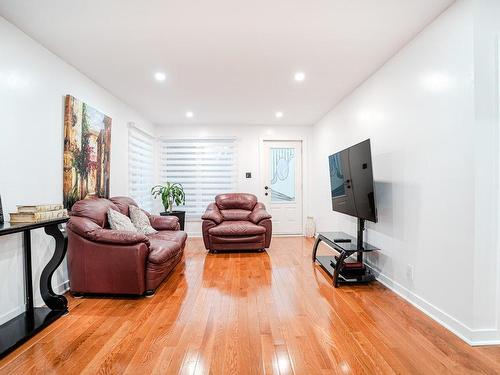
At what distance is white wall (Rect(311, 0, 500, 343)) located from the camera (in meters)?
1.81

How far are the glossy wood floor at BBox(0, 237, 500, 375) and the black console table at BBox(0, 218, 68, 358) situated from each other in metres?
0.07

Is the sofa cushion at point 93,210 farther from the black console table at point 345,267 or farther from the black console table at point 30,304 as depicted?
the black console table at point 345,267

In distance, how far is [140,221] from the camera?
3.59 metres

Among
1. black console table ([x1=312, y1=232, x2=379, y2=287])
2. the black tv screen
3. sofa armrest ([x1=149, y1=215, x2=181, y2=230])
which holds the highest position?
the black tv screen

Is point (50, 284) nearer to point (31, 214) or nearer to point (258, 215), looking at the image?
point (31, 214)

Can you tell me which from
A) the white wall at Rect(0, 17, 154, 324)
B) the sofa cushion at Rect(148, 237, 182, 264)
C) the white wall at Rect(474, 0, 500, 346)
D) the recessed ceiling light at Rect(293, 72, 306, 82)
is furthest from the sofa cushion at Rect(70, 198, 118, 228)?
the white wall at Rect(474, 0, 500, 346)

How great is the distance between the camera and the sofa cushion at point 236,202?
517 centimetres

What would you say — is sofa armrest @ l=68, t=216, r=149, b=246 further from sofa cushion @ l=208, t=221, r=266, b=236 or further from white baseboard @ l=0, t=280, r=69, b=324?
sofa cushion @ l=208, t=221, r=266, b=236

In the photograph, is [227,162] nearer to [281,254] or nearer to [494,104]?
[281,254]

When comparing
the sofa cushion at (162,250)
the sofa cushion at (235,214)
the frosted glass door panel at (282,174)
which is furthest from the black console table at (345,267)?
the frosted glass door panel at (282,174)

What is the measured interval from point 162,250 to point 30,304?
1129 mm

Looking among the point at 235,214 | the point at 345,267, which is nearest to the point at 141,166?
the point at 235,214

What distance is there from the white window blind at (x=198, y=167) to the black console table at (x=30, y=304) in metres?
3.50

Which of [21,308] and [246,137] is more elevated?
[246,137]
